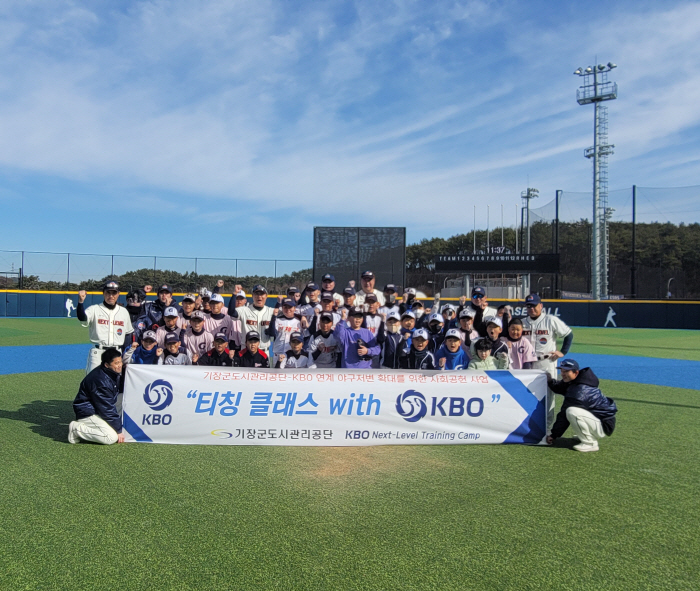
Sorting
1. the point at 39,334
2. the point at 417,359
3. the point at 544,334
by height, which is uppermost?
the point at 544,334

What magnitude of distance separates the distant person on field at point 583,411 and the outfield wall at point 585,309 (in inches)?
913

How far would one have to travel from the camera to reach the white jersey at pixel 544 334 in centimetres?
743

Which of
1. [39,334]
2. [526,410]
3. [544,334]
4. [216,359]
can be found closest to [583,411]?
[526,410]

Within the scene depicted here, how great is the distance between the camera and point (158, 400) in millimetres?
6254

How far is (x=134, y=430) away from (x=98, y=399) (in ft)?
1.76

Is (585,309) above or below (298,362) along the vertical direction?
above

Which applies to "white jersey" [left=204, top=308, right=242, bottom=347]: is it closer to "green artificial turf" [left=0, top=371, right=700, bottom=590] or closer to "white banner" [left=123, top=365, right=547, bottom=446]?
"white banner" [left=123, top=365, right=547, bottom=446]

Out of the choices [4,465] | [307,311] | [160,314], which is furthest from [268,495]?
[160,314]

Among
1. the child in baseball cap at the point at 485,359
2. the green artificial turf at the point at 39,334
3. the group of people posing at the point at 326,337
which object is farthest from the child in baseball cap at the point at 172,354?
the green artificial turf at the point at 39,334

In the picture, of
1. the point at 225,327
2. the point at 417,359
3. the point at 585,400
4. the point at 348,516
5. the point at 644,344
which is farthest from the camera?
the point at 644,344

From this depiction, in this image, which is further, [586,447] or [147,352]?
[147,352]

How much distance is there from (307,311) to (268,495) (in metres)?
4.50

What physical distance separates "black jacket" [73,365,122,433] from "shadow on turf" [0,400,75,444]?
1.54 ft

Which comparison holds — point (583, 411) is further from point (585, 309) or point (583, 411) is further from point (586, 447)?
point (585, 309)
